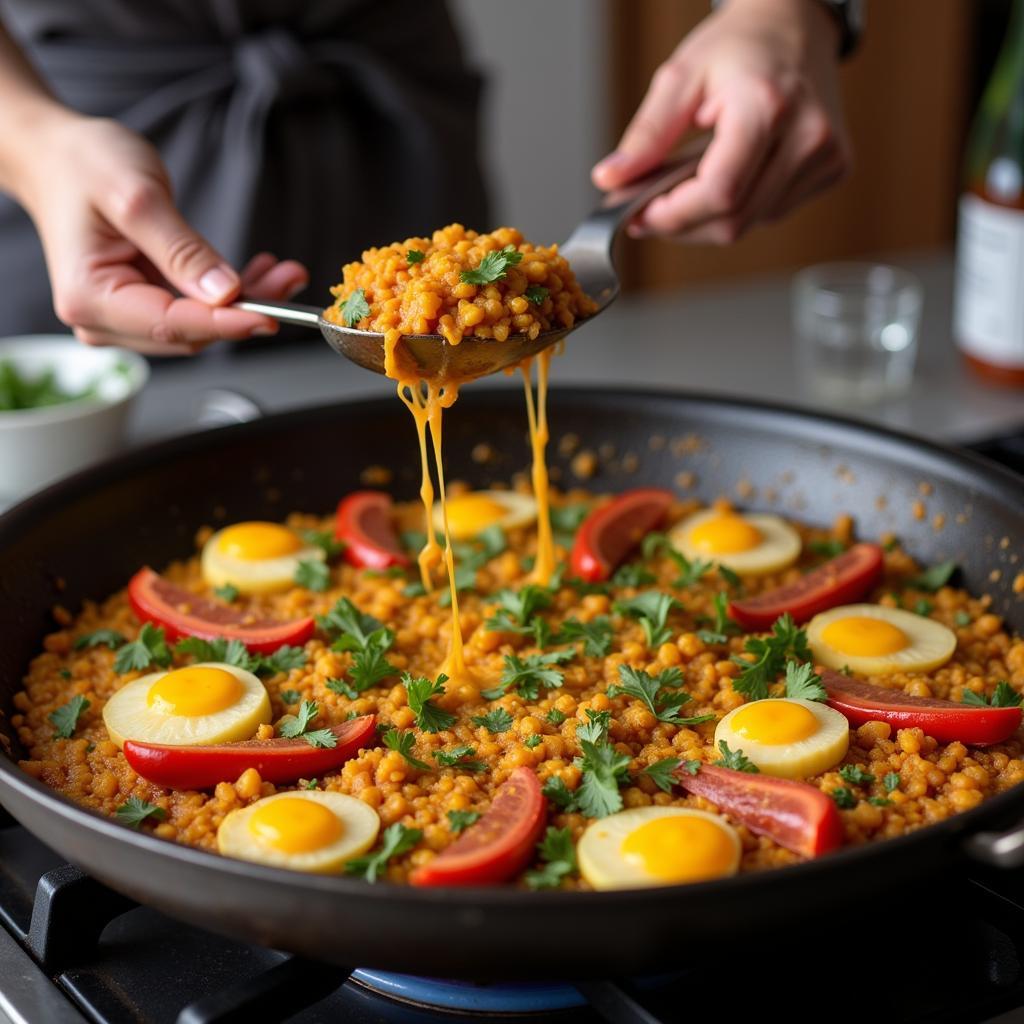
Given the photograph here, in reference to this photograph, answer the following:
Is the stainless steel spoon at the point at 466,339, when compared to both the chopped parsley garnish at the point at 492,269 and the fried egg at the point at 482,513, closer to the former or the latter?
the chopped parsley garnish at the point at 492,269

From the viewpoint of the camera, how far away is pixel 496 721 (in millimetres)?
1643

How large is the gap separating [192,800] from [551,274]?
746 mm

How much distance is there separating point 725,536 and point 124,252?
96cm

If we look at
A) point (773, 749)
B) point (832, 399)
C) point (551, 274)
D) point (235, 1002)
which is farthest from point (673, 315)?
point (235, 1002)

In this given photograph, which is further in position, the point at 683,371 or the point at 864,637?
the point at 683,371

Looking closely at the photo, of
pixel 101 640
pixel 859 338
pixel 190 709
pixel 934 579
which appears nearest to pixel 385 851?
pixel 190 709

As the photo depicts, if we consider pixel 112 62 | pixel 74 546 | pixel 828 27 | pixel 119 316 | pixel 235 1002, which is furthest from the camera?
pixel 112 62

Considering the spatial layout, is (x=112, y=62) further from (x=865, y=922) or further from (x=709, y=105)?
(x=865, y=922)

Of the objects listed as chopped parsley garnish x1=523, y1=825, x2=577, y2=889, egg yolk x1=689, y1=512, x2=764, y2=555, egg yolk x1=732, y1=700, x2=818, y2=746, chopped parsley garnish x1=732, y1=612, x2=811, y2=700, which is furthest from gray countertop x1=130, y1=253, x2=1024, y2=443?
chopped parsley garnish x1=523, y1=825, x2=577, y2=889

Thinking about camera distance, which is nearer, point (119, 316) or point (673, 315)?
point (119, 316)

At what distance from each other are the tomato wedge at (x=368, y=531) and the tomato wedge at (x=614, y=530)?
275 millimetres

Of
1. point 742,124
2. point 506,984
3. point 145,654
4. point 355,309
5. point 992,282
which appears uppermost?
point 742,124

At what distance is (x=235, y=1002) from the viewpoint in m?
1.21

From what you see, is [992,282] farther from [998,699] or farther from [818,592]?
[998,699]
